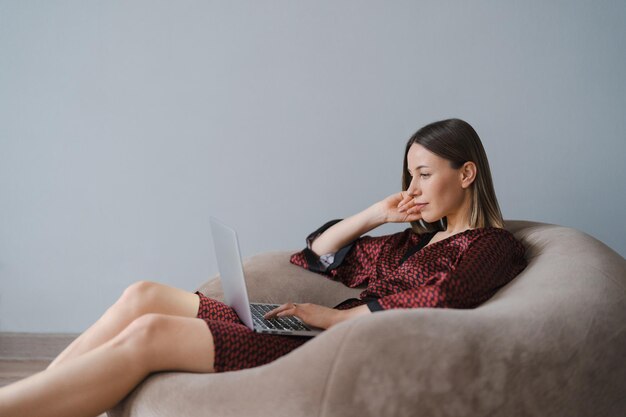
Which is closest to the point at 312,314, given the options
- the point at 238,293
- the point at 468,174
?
the point at 238,293

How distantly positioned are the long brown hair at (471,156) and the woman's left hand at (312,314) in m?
0.55

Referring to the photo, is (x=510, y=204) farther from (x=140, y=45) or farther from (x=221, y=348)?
(x=140, y=45)

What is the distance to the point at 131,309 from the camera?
1.76m

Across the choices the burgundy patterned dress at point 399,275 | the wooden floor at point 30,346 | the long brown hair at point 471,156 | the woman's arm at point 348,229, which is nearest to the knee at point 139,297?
the burgundy patterned dress at point 399,275

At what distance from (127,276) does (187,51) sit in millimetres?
1025

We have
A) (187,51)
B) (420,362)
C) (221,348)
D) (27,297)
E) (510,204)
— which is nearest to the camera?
(420,362)

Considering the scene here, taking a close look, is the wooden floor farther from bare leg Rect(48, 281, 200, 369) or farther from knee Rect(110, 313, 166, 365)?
knee Rect(110, 313, 166, 365)

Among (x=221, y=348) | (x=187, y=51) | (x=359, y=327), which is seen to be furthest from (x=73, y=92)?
(x=359, y=327)

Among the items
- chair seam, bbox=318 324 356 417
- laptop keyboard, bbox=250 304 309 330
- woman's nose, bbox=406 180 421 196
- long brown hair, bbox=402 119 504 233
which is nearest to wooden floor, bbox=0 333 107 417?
laptop keyboard, bbox=250 304 309 330

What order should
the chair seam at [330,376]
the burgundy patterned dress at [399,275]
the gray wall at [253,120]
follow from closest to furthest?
the chair seam at [330,376], the burgundy patterned dress at [399,275], the gray wall at [253,120]

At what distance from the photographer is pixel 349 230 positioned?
2.29 meters

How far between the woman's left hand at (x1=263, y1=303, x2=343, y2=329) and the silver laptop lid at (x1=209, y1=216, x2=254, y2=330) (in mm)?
105

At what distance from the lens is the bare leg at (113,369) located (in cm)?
135

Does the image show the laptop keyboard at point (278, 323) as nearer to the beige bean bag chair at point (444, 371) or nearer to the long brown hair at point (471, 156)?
the beige bean bag chair at point (444, 371)
